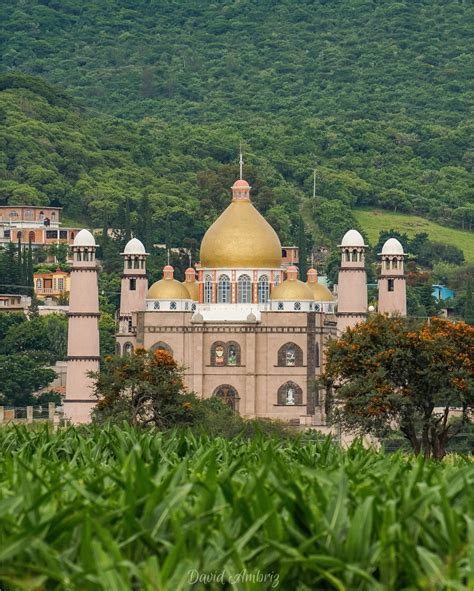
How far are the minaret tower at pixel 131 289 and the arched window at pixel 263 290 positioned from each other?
452cm

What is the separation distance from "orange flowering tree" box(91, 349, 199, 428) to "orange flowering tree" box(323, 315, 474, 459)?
768cm

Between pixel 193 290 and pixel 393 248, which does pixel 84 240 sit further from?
pixel 393 248

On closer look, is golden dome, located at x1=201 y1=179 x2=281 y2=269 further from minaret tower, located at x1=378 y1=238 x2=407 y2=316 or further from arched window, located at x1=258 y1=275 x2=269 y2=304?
minaret tower, located at x1=378 y1=238 x2=407 y2=316

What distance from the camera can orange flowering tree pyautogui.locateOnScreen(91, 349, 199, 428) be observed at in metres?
66.2

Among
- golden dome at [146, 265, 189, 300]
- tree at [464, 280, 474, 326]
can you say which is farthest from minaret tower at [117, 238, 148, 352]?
tree at [464, 280, 474, 326]

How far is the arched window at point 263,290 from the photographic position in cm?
9375

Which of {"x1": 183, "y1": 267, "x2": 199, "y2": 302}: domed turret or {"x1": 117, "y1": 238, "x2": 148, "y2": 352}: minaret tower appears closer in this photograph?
{"x1": 117, "y1": 238, "x2": 148, "y2": 352}: minaret tower

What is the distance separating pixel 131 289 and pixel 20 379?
7.62m

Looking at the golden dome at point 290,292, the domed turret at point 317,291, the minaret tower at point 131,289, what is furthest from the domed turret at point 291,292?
the minaret tower at point 131,289

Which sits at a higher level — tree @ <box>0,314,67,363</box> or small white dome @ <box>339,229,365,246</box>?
small white dome @ <box>339,229,365,246</box>

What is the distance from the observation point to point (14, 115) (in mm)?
177500

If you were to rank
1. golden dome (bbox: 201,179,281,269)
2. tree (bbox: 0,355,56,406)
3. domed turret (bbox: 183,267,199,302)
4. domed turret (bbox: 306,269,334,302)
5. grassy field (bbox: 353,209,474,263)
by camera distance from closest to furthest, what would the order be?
golden dome (bbox: 201,179,281,269), domed turret (bbox: 183,267,199,302), domed turret (bbox: 306,269,334,302), tree (bbox: 0,355,56,406), grassy field (bbox: 353,209,474,263)

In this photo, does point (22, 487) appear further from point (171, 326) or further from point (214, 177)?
point (214, 177)

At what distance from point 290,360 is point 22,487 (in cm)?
7033
